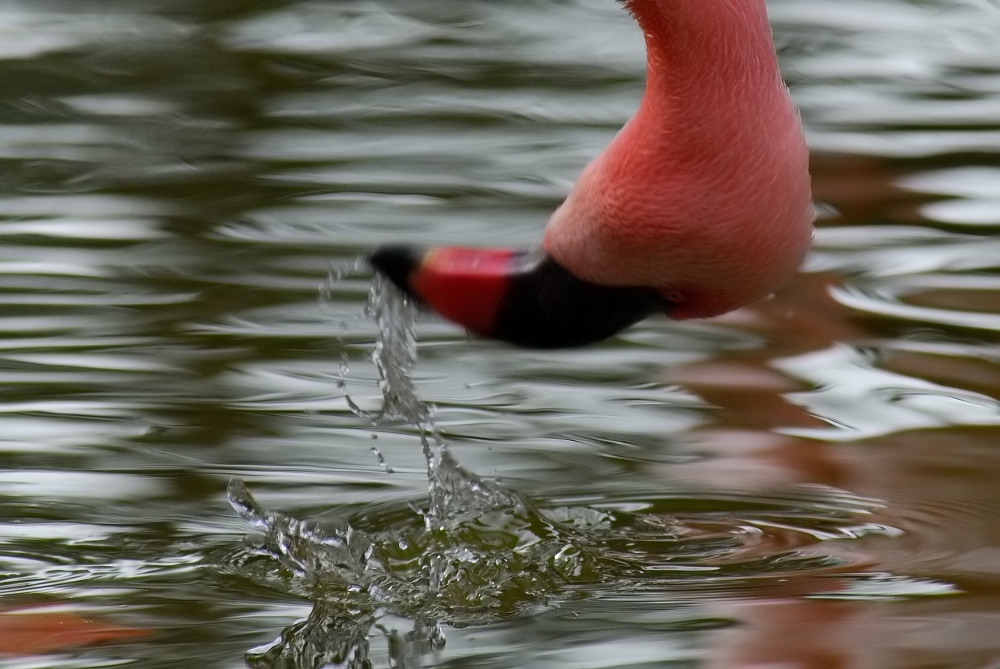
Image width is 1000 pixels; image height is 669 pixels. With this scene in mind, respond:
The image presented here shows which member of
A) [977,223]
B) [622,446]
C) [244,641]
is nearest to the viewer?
[244,641]

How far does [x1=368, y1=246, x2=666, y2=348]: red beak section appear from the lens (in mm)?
1735

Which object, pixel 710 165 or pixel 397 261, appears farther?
pixel 397 261

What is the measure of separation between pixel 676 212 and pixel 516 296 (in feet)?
0.64

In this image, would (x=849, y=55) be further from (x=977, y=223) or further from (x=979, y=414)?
(x=979, y=414)

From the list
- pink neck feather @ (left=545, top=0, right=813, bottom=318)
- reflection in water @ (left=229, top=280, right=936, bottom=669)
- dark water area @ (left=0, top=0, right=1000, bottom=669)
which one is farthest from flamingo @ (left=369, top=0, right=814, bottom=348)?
dark water area @ (left=0, top=0, right=1000, bottom=669)

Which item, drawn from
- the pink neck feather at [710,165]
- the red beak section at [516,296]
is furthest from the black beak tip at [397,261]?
the pink neck feather at [710,165]

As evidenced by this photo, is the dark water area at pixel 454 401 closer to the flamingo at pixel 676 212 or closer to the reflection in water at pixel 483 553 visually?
the reflection in water at pixel 483 553

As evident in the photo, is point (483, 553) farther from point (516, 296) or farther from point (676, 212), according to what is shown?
point (676, 212)

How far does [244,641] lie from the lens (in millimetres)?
1605

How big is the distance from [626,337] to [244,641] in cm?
113

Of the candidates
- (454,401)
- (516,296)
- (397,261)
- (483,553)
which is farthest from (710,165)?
(454,401)

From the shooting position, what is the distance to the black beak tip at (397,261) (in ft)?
5.75

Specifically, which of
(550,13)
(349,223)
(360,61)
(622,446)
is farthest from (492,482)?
(550,13)

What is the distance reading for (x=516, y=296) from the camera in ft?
5.70
